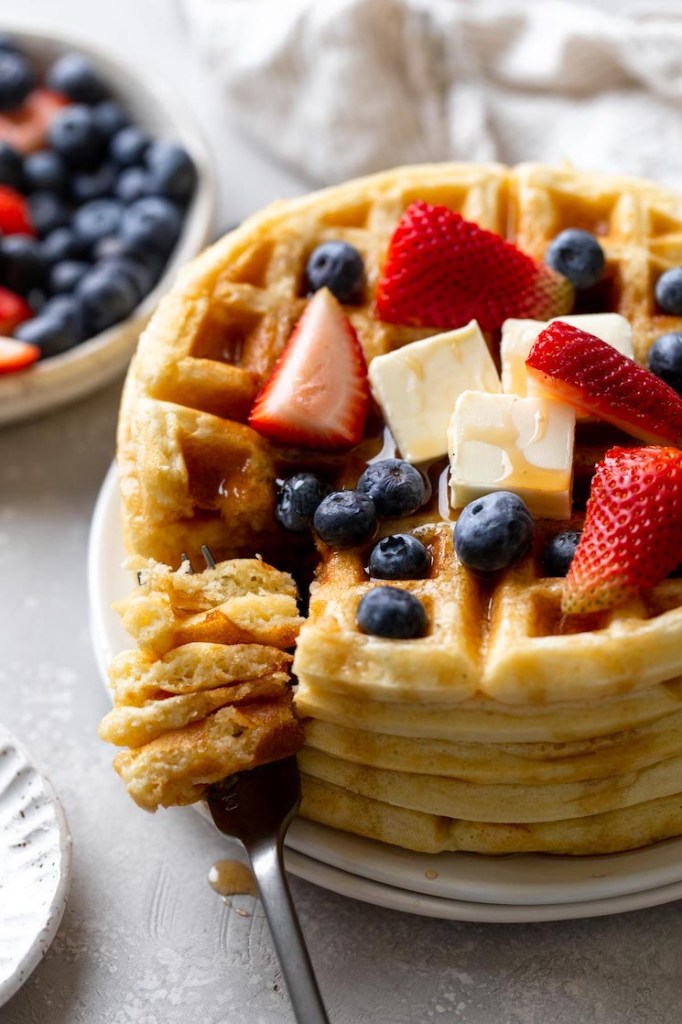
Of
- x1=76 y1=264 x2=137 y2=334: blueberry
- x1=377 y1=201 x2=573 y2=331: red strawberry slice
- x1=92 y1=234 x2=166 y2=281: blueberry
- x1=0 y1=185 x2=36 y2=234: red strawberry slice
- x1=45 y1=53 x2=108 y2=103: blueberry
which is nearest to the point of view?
x1=377 y1=201 x2=573 y2=331: red strawberry slice

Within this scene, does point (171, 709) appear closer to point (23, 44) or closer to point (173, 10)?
point (23, 44)

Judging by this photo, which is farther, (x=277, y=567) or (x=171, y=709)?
(x=277, y=567)

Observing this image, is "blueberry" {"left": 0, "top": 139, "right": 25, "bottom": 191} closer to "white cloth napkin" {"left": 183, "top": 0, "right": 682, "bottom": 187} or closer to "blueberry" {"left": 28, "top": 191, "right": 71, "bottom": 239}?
"blueberry" {"left": 28, "top": 191, "right": 71, "bottom": 239}

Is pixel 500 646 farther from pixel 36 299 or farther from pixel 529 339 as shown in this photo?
pixel 36 299

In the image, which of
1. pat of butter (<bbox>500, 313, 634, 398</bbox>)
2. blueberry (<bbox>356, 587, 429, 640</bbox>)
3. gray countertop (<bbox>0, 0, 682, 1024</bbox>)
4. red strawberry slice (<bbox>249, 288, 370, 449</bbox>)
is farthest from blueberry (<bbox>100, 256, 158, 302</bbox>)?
blueberry (<bbox>356, 587, 429, 640</bbox>)

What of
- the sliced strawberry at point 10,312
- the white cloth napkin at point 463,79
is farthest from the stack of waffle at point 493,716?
the white cloth napkin at point 463,79

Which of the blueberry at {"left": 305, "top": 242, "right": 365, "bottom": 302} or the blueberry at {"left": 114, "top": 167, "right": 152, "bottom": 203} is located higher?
the blueberry at {"left": 305, "top": 242, "right": 365, "bottom": 302}

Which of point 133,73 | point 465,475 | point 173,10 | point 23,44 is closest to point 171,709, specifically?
point 465,475
